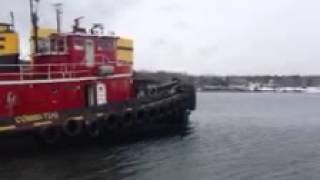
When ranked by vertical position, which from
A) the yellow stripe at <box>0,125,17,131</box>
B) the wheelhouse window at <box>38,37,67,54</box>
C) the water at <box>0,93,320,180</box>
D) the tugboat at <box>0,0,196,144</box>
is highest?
the wheelhouse window at <box>38,37,67,54</box>

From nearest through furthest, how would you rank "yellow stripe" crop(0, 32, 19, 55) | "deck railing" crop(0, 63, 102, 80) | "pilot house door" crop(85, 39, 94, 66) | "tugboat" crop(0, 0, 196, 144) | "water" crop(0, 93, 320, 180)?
"water" crop(0, 93, 320, 180), "tugboat" crop(0, 0, 196, 144), "deck railing" crop(0, 63, 102, 80), "yellow stripe" crop(0, 32, 19, 55), "pilot house door" crop(85, 39, 94, 66)

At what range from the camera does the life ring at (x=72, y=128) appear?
20.7 m

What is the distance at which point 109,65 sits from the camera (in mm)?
23109

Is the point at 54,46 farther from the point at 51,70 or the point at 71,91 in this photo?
the point at 71,91

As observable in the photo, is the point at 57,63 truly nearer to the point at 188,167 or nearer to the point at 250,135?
the point at 188,167

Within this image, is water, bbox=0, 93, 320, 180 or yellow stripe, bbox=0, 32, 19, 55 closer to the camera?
water, bbox=0, 93, 320, 180

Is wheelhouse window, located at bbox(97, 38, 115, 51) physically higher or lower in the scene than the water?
higher

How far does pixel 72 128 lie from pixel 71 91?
143cm

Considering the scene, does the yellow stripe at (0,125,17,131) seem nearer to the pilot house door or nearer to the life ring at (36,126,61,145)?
the life ring at (36,126,61,145)

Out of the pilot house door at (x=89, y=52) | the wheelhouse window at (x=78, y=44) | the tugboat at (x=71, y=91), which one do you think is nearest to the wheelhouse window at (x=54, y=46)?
the tugboat at (x=71, y=91)

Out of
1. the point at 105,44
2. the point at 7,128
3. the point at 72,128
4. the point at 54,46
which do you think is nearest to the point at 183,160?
the point at 72,128

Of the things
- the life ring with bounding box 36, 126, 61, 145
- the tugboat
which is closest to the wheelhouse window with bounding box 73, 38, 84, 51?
the tugboat

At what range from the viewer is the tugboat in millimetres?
20031

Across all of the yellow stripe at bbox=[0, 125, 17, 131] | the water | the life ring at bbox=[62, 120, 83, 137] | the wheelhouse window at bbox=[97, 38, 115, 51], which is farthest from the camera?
the wheelhouse window at bbox=[97, 38, 115, 51]
